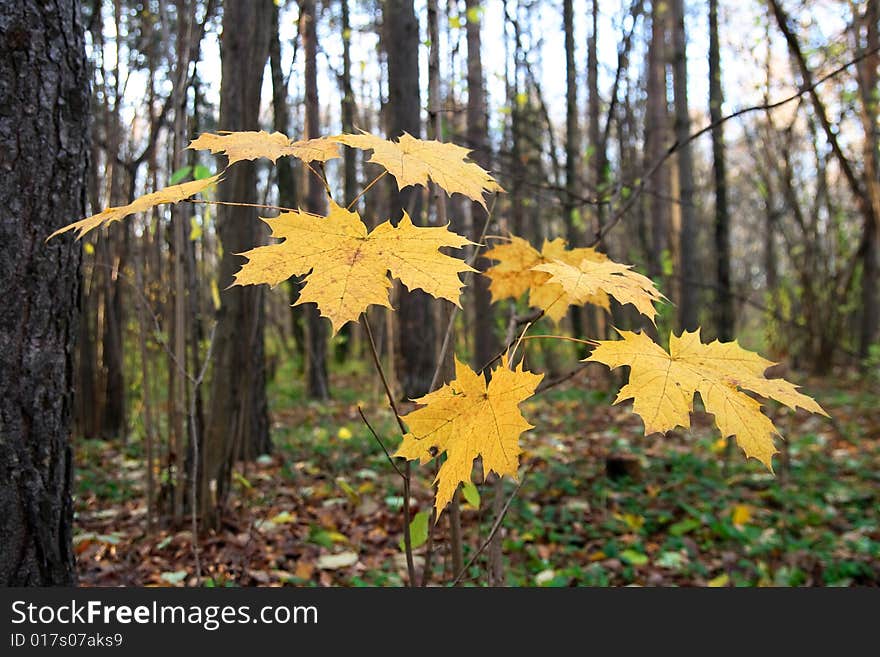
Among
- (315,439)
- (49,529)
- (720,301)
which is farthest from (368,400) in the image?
(49,529)

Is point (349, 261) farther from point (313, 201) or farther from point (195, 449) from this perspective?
point (313, 201)

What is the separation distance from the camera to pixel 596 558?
2.97 m

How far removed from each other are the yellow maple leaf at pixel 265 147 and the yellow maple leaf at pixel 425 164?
32 mm

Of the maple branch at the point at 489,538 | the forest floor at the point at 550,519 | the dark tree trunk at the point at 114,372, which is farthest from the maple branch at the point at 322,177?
the dark tree trunk at the point at 114,372

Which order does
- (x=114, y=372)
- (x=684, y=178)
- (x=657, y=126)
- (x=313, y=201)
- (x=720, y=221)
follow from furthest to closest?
(x=313, y=201)
(x=684, y=178)
(x=657, y=126)
(x=720, y=221)
(x=114, y=372)

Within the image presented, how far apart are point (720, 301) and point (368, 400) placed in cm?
352

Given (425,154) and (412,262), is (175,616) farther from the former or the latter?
(425,154)

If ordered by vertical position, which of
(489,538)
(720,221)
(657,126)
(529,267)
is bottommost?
(489,538)

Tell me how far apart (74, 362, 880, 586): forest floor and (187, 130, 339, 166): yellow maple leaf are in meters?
1.01

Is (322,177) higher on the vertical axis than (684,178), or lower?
lower

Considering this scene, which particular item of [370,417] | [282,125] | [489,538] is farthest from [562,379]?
[370,417]

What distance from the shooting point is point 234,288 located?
111 inches

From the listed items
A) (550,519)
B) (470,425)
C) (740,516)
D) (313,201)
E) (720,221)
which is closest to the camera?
(470,425)

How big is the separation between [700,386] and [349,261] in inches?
21.5
